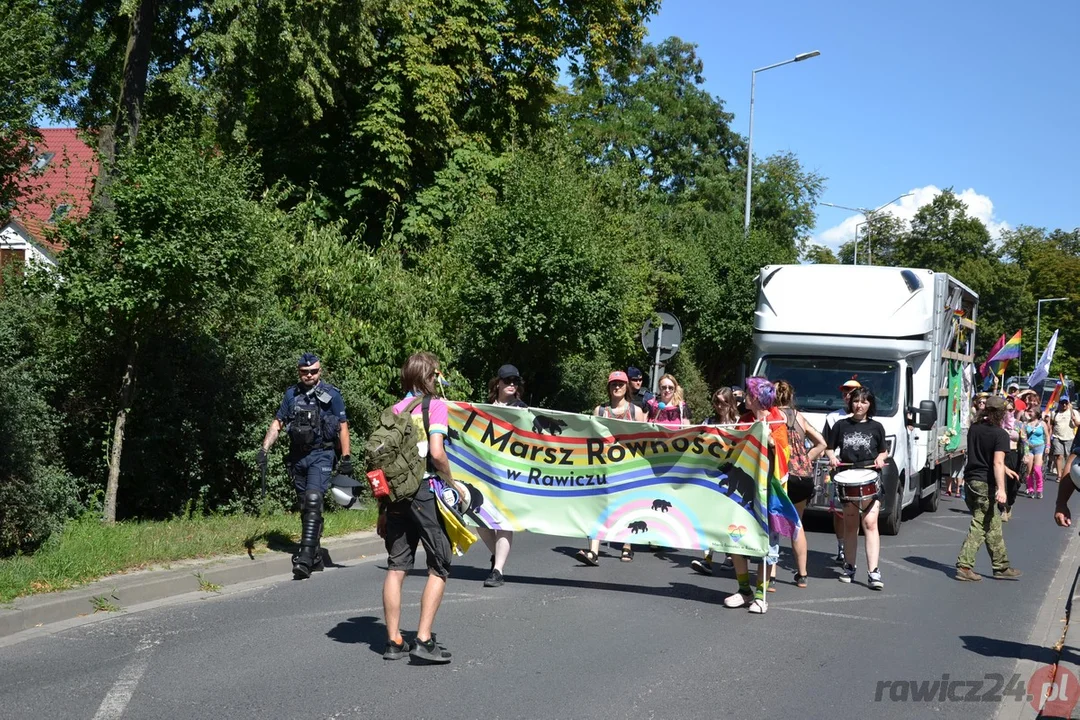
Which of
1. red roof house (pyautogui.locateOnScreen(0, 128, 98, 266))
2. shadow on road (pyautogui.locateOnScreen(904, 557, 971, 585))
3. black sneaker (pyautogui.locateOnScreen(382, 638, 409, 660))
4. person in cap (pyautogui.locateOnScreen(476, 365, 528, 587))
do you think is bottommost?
shadow on road (pyautogui.locateOnScreen(904, 557, 971, 585))

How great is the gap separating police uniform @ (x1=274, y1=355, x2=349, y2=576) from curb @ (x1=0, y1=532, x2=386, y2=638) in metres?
0.41

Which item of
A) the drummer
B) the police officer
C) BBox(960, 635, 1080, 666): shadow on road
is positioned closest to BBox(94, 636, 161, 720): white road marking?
the police officer

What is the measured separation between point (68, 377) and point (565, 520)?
605 centimetres

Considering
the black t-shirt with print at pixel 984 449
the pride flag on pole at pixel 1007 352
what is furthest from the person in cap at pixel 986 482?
the pride flag on pole at pixel 1007 352

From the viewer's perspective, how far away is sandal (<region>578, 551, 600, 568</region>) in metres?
10.7

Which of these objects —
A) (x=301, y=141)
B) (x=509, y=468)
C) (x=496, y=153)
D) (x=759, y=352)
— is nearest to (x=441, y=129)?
(x=496, y=153)

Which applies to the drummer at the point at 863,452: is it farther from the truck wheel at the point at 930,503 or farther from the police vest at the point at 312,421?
the truck wheel at the point at 930,503

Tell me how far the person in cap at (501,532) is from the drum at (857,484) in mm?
2938

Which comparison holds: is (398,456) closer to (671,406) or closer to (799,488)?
(799,488)

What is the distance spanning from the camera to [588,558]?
35.0ft

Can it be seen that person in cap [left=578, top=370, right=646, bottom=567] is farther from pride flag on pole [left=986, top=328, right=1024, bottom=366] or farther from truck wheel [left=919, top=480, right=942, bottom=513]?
pride flag on pole [left=986, top=328, right=1024, bottom=366]

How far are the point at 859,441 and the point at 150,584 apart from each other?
6.12 metres

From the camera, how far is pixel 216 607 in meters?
8.20

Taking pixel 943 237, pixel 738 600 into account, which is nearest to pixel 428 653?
pixel 738 600
